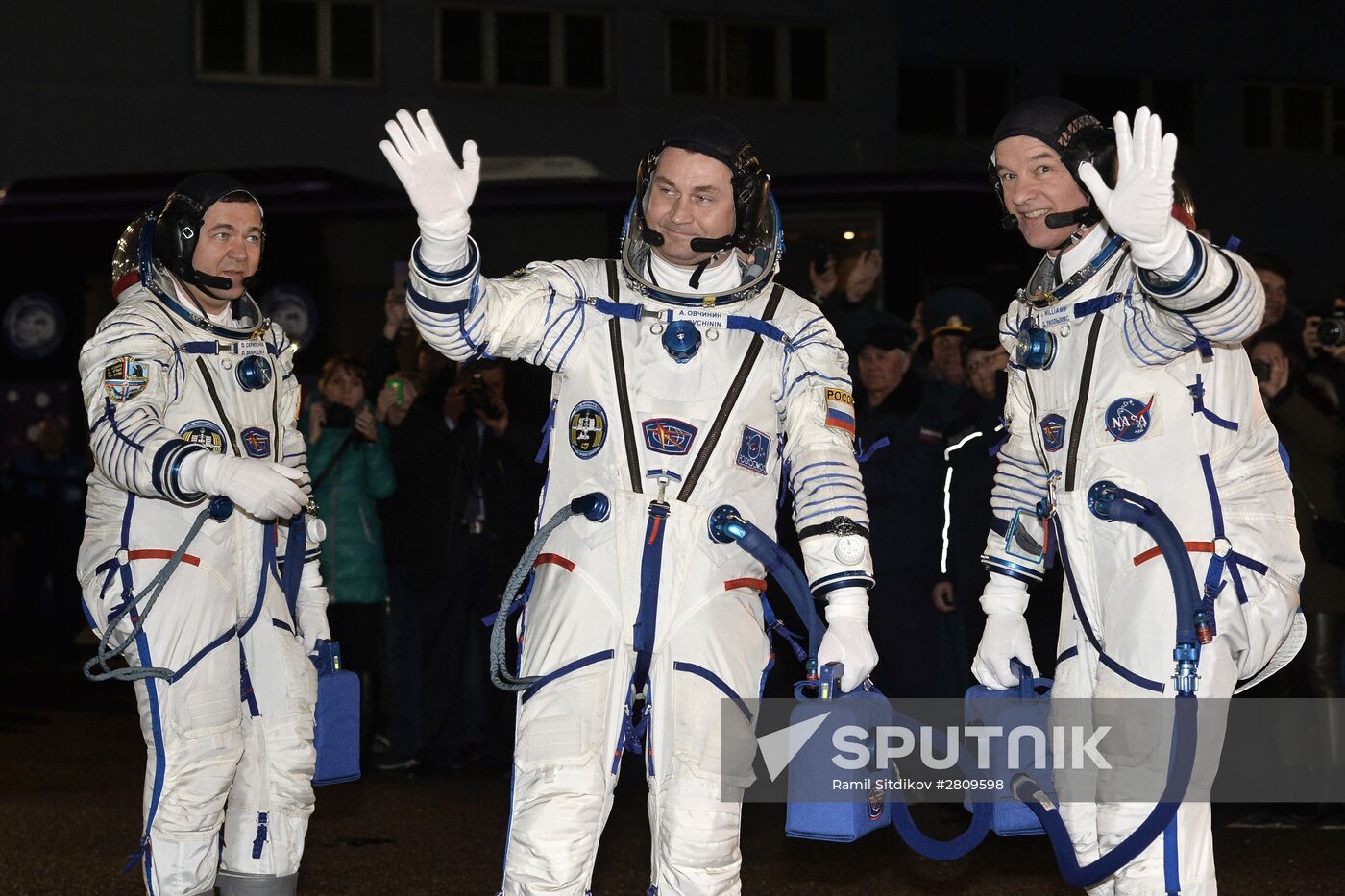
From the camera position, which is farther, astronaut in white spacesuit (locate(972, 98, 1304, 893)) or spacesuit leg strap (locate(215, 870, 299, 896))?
spacesuit leg strap (locate(215, 870, 299, 896))

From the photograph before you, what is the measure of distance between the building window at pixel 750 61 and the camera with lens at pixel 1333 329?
48.3ft

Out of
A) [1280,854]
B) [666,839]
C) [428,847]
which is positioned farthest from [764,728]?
[666,839]

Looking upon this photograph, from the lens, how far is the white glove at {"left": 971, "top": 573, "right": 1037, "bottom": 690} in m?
4.43

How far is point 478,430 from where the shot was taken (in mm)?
8594

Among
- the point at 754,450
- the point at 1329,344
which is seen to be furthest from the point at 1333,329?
the point at 754,450

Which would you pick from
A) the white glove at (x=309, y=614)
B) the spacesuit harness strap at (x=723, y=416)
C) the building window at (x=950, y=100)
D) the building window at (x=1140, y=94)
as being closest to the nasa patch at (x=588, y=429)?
the spacesuit harness strap at (x=723, y=416)

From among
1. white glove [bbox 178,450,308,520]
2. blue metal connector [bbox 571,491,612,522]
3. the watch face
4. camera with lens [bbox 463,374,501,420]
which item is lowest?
the watch face

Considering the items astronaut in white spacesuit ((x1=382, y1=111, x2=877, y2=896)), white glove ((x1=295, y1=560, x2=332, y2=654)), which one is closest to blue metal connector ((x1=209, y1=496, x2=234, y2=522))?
white glove ((x1=295, y1=560, x2=332, y2=654))

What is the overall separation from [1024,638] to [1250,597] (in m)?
0.64

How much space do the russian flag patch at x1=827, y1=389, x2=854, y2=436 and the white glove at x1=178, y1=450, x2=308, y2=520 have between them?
4.93 feet

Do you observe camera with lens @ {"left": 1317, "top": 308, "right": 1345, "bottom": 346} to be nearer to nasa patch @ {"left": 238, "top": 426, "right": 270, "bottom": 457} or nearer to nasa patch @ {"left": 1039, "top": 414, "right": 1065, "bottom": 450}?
nasa patch @ {"left": 1039, "top": 414, "right": 1065, "bottom": 450}

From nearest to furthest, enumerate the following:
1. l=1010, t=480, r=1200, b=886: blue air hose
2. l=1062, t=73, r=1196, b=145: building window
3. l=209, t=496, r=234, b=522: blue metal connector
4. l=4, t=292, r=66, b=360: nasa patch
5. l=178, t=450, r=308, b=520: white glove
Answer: l=1010, t=480, r=1200, b=886: blue air hose → l=178, t=450, r=308, b=520: white glove → l=209, t=496, r=234, b=522: blue metal connector → l=4, t=292, r=66, b=360: nasa patch → l=1062, t=73, r=1196, b=145: building window

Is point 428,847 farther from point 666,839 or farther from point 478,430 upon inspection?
point 666,839

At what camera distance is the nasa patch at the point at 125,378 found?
4.83 m
